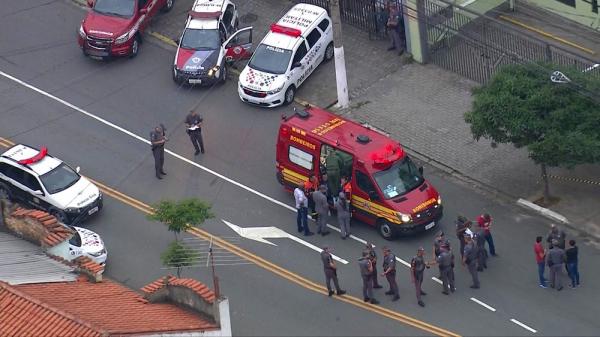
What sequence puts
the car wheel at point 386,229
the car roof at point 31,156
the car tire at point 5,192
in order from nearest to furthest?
the car wheel at point 386,229 → the car roof at point 31,156 → the car tire at point 5,192

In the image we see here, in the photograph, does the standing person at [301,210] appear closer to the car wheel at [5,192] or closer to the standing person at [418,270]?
the standing person at [418,270]

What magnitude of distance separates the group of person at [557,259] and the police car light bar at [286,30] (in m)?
11.5

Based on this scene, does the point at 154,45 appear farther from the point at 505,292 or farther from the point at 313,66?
the point at 505,292

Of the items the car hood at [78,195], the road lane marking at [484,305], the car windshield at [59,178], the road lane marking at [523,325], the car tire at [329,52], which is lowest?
the road lane marking at [523,325]

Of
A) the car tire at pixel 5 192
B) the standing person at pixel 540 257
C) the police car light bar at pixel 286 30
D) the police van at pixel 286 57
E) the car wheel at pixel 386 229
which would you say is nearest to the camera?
the standing person at pixel 540 257

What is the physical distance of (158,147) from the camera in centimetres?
3816

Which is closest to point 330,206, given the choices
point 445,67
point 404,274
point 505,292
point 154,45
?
point 404,274

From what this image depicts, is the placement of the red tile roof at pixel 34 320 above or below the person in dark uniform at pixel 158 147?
above

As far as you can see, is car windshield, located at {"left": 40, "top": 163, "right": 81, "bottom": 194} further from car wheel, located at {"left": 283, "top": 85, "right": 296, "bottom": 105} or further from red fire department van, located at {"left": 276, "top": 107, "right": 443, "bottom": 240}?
car wheel, located at {"left": 283, "top": 85, "right": 296, "bottom": 105}

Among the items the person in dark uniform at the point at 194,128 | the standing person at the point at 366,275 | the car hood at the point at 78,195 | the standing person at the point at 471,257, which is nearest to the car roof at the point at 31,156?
the car hood at the point at 78,195

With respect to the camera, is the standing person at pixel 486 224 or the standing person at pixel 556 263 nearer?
the standing person at pixel 556 263

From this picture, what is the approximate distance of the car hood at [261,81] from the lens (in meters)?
41.0

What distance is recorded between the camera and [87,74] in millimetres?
43625

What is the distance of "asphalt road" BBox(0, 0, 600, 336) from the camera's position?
3281 cm
